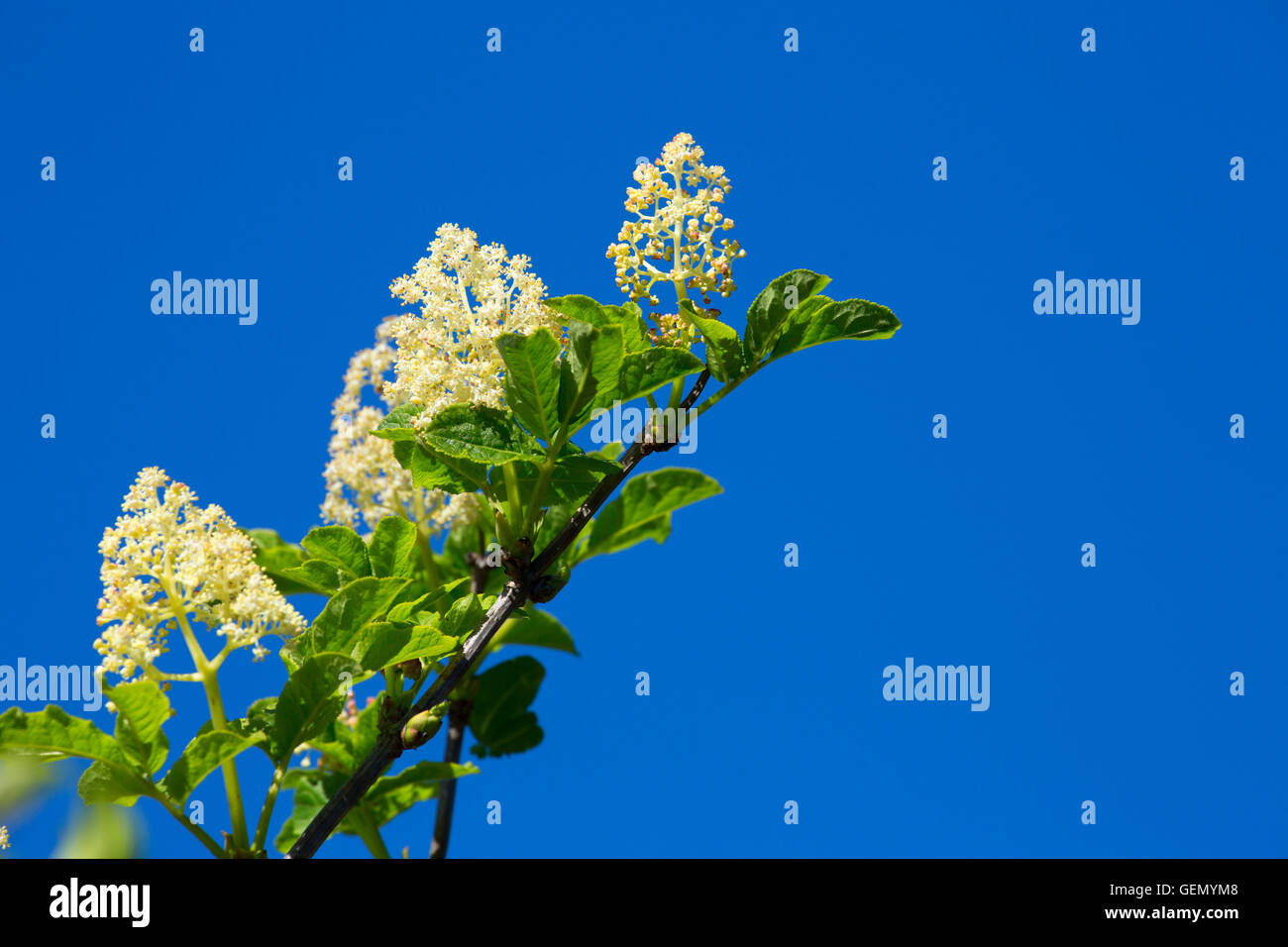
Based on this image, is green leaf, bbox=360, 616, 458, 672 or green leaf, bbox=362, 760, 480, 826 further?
green leaf, bbox=362, 760, 480, 826

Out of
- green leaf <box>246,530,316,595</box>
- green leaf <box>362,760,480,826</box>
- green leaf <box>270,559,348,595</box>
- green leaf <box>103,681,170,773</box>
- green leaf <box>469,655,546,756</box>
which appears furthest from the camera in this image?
green leaf <box>469,655,546,756</box>

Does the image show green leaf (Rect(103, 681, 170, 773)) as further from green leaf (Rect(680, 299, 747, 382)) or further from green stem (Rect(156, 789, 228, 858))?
A: green leaf (Rect(680, 299, 747, 382))

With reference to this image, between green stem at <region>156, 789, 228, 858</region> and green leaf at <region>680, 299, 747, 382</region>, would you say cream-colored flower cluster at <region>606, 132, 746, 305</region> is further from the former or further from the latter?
green stem at <region>156, 789, 228, 858</region>

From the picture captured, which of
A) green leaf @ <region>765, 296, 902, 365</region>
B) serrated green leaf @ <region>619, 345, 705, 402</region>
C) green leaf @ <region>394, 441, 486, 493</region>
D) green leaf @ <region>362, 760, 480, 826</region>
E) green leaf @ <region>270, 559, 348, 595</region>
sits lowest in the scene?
green leaf @ <region>362, 760, 480, 826</region>

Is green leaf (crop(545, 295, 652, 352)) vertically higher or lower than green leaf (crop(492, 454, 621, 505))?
higher

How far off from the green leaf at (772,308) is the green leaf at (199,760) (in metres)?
1.56

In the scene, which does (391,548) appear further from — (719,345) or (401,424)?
(719,345)

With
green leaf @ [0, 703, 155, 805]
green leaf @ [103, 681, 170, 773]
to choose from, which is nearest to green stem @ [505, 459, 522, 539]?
green leaf @ [103, 681, 170, 773]

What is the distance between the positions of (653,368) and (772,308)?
0.35m

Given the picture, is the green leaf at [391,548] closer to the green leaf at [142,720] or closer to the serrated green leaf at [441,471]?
the serrated green leaf at [441,471]

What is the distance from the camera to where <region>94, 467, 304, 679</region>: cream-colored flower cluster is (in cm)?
271

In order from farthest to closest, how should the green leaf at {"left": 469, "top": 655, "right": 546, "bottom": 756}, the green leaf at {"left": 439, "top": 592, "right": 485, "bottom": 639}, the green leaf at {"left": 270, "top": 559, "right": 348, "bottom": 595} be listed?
the green leaf at {"left": 469, "top": 655, "right": 546, "bottom": 756}
the green leaf at {"left": 270, "top": 559, "right": 348, "bottom": 595}
the green leaf at {"left": 439, "top": 592, "right": 485, "bottom": 639}

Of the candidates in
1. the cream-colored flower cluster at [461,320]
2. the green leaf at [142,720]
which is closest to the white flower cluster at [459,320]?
the cream-colored flower cluster at [461,320]

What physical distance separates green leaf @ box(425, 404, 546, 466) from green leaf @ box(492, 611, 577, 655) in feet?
4.81
